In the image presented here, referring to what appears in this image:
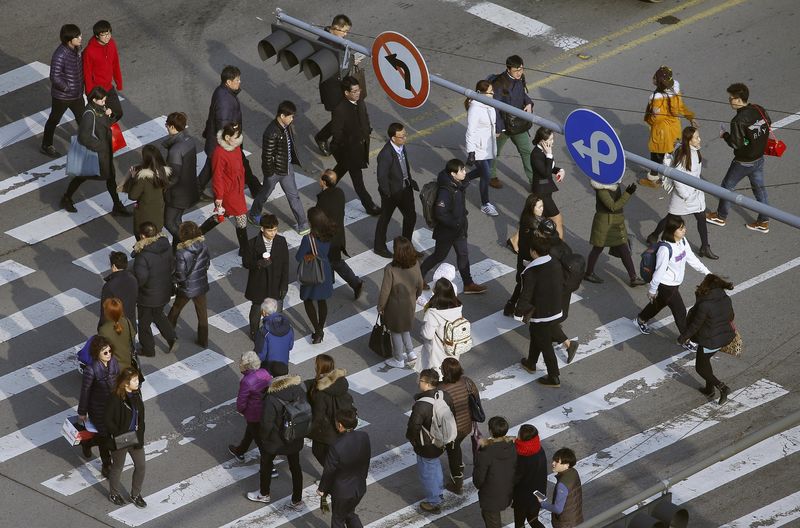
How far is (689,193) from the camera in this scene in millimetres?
19406

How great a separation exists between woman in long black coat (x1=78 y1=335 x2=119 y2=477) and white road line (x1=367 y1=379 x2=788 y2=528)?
2902 millimetres

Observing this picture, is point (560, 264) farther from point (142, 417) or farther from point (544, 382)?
point (142, 417)

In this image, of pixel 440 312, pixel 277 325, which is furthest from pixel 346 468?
pixel 440 312

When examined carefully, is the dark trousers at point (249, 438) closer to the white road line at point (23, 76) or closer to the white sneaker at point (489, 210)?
the white sneaker at point (489, 210)

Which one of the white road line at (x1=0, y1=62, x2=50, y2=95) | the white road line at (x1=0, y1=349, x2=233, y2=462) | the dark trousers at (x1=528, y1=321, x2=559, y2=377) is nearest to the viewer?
the white road line at (x1=0, y1=349, x2=233, y2=462)

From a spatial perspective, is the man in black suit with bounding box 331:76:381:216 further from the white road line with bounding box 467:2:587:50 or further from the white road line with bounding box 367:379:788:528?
the white road line with bounding box 367:379:788:528

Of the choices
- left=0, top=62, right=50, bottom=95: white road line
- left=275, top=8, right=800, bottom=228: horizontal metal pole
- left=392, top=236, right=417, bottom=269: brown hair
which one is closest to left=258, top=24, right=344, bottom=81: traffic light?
left=275, top=8, right=800, bottom=228: horizontal metal pole

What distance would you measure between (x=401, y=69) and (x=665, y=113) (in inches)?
220

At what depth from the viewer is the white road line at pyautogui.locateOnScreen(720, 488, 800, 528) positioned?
1545 cm

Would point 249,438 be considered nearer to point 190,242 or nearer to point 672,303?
point 190,242

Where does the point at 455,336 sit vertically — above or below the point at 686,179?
below

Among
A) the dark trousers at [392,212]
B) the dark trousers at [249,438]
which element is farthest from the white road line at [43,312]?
the dark trousers at [392,212]

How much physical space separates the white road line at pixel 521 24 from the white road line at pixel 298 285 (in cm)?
547

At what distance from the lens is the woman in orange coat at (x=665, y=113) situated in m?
21.0
